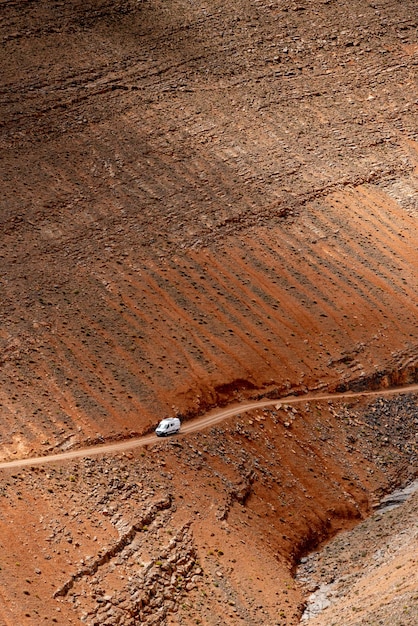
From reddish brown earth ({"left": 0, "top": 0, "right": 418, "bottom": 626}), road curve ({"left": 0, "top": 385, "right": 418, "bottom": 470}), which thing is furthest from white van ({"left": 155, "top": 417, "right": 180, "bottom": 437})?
reddish brown earth ({"left": 0, "top": 0, "right": 418, "bottom": 626})

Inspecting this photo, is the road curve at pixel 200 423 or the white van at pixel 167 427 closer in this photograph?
the road curve at pixel 200 423

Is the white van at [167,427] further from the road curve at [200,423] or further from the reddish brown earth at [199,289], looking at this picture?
the reddish brown earth at [199,289]

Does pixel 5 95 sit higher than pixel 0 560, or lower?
higher

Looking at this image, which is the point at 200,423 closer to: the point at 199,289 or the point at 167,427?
the point at 167,427

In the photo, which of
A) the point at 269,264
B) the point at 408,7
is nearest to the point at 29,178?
the point at 269,264

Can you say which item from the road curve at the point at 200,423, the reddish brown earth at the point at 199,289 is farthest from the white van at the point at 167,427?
the reddish brown earth at the point at 199,289

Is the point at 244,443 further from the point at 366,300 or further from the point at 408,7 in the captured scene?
the point at 408,7
